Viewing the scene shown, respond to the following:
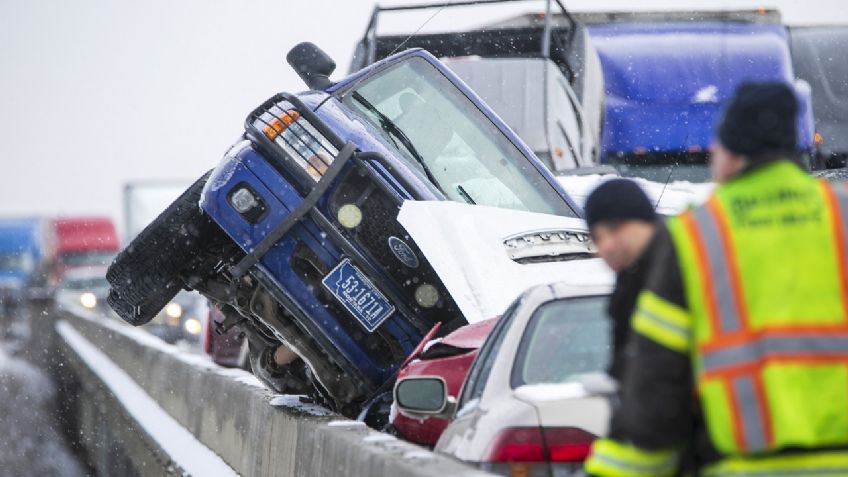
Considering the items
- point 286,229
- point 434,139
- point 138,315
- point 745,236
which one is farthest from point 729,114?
point 138,315

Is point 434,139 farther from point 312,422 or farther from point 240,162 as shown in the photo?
point 312,422

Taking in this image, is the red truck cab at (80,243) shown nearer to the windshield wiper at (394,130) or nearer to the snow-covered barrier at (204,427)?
the snow-covered barrier at (204,427)

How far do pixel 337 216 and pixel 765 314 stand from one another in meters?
5.97

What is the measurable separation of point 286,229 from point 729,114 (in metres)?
5.89

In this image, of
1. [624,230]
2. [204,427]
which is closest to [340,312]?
[204,427]

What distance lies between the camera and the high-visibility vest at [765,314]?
3607 mm

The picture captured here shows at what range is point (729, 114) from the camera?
3764 mm

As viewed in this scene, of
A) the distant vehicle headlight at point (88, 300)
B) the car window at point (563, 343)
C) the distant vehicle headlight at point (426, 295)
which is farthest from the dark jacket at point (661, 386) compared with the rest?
the distant vehicle headlight at point (88, 300)

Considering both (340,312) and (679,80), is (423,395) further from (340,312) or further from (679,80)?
(679,80)

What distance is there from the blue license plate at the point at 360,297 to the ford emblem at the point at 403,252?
0.66ft

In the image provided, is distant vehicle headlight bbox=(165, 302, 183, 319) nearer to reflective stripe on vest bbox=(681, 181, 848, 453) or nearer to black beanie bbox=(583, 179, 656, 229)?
black beanie bbox=(583, 179, 656, 229)

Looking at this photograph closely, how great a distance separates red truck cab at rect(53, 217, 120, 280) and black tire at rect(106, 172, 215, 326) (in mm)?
49012

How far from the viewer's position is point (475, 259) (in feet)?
29.2

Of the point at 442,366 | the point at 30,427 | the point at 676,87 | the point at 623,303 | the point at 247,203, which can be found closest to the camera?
the point at 623,303
